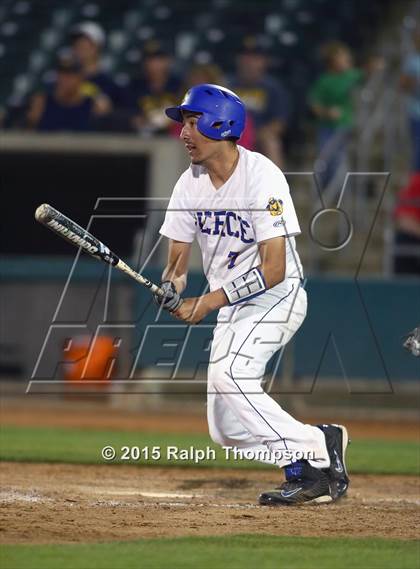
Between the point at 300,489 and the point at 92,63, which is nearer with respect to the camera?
the point at 300,489

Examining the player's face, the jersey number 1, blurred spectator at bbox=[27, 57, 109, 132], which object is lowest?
blurred spectator at bbox=[27, 57, 109, 132]

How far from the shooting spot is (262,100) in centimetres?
1452

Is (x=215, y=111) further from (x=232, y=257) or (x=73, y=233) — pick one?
(x=73, y=233)

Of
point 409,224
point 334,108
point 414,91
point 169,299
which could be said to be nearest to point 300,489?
point 169,299

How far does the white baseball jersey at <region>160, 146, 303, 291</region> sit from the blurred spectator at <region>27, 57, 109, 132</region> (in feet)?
23.7

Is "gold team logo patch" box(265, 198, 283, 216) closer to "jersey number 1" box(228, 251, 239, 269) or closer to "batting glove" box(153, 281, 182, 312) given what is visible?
"jersey number 1" box(228, 251, 239, 269)

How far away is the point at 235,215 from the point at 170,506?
173 centimetres

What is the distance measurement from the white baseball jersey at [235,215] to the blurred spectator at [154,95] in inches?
276

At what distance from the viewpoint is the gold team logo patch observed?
692 cm

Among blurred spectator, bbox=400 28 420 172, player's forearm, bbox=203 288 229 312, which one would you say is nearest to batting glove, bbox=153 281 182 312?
player's forearm, bbox=203 288 229 312

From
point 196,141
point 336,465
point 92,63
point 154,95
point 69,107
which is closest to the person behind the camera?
point 196,141

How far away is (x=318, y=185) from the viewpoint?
1373cm

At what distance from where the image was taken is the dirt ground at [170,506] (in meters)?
6.14

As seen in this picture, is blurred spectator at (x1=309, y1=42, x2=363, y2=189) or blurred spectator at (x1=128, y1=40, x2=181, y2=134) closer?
blurred spectator at (x1=128, y1=40, x2=181, y2=134)
